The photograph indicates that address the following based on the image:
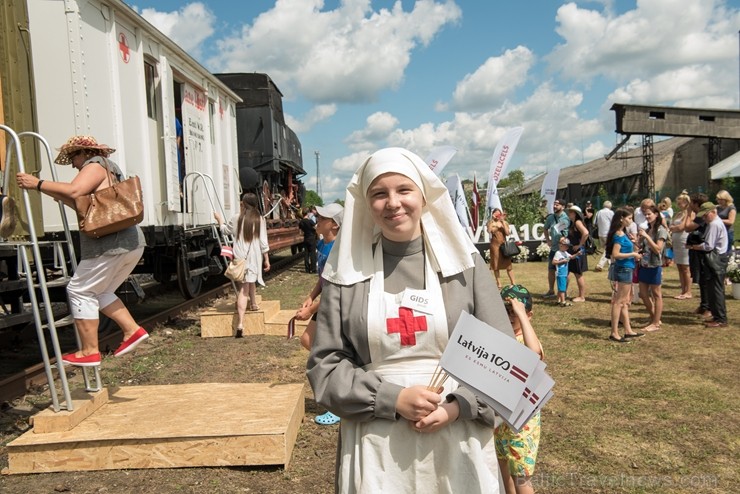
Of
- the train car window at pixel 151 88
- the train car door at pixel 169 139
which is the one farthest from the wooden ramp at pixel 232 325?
the train car window at pixel 151 88

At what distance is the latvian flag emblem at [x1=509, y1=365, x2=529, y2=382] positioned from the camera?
1704 millimetres

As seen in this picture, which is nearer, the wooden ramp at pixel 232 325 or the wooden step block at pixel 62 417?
the wooden step block at pixel 62 417

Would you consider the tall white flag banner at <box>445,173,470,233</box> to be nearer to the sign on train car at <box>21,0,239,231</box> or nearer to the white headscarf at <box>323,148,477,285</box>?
the sign on train car at <box>21,0,239,231</box>

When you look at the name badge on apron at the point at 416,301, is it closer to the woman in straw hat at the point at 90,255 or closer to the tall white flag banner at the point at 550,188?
the woman in straw hat at the point at 90,255

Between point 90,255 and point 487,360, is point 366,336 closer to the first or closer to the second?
point 487,360

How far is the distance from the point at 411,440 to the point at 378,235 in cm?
67

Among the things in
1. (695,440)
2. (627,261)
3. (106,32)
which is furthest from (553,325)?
(106,32)

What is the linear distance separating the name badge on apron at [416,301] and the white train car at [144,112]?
4.95 metres

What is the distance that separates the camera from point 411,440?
1818 mm

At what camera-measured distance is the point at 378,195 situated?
74.4 inches

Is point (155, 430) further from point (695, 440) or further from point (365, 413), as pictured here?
point (695, 440)

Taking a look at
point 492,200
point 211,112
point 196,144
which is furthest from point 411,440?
point 492,200

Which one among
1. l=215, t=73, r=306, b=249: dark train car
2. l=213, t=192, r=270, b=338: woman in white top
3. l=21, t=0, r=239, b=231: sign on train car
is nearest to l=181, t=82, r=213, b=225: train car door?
l=21, t=0, r=239, b=231: sign on train car

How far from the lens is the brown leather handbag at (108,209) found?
4.08 meters
